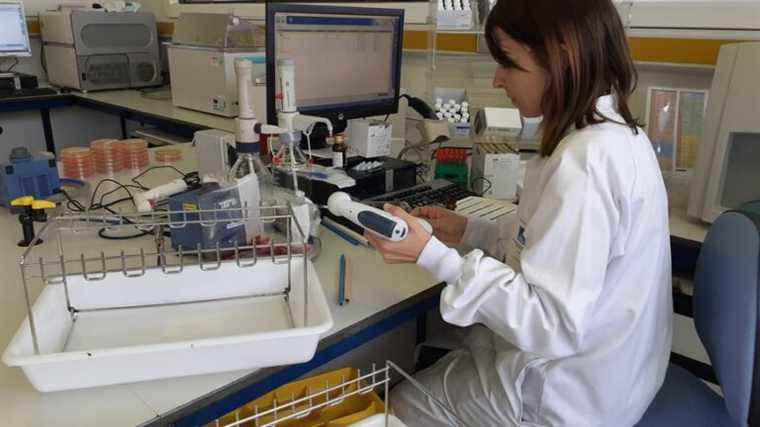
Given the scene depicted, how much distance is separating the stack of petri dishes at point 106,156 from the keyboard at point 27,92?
174cm

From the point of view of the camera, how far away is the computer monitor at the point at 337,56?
1.41 meters

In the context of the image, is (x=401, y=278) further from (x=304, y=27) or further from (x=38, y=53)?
(x=38, y=53)

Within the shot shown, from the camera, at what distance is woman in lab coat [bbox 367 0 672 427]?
2.76 feet

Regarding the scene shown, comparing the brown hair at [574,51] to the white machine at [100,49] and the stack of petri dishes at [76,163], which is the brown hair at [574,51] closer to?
the stack of petri dishes at [76,163]

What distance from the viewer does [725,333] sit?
3.12 ft

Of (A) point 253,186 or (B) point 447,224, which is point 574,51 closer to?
(B) point 447,224

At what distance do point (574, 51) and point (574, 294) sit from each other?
36cm

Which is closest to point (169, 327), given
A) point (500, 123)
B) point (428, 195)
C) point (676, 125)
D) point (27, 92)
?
point (428, 195)

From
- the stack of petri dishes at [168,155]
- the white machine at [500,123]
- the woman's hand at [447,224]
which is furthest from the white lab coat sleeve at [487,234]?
the stack of petri dishes at [168,155]

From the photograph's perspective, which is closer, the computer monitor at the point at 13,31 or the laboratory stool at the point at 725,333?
the laboratory stool at the point at 725,333

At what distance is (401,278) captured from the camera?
44.7 inches

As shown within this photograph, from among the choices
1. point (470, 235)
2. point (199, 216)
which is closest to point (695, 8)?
point (470, 235)

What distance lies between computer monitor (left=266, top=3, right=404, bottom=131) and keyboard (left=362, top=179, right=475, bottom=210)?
0.95ft

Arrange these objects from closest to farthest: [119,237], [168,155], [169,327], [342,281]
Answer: [169,327] < [342,281] < [119,237] < [168,155]
